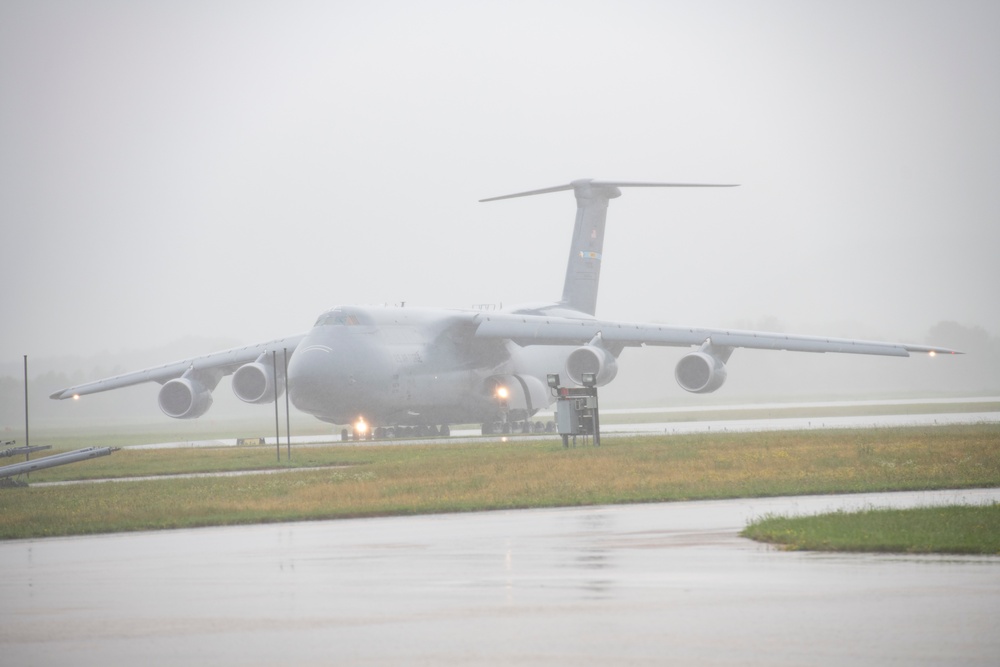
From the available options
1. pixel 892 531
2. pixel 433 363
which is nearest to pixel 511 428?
pixel 433 363

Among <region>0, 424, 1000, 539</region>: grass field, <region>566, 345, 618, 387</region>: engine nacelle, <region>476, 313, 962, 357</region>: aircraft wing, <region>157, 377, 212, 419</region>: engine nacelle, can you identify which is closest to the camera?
<region>0, 424, 1000, 539</region>: grass field

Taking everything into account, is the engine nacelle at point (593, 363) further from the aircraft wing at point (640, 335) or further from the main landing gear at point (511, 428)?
the main landing gear at point (511, 428)

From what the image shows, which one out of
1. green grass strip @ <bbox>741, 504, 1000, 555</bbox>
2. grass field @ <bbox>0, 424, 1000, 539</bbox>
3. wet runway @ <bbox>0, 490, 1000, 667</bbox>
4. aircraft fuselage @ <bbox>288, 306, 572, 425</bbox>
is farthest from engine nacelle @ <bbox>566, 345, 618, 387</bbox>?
wet runway @ <bbox>0, 490, 1000, 667</bbox>

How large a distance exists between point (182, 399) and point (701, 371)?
55.2ft

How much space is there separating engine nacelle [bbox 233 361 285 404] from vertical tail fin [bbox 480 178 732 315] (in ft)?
40.5

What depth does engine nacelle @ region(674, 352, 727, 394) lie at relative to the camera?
40.5 m

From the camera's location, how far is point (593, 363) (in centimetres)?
4041

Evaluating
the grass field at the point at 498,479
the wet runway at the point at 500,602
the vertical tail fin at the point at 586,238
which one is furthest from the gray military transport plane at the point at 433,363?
the wet runway at the point at 500,602

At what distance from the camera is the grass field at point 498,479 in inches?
682

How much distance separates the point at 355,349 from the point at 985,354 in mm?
60161

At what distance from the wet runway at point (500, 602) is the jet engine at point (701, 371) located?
1066 inches

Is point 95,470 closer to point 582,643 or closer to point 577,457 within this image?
point 577,457

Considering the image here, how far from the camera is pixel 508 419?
4500 centimetres

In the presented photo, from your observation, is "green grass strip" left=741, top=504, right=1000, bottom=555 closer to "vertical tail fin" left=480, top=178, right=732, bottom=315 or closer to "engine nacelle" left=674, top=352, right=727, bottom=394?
"engine nacelle" left=674, top=352, right=727, bottom=394
